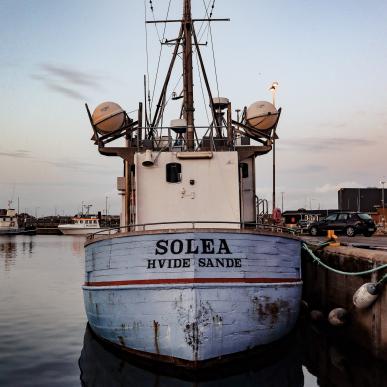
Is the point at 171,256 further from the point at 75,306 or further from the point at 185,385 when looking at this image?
the point at 75,306

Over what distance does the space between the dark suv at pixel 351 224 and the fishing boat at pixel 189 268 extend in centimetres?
1814

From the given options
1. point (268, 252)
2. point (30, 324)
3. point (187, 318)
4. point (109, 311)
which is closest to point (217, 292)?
point (187, 318)

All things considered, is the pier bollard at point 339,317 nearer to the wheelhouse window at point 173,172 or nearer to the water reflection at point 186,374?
the water reflection at point 186,374

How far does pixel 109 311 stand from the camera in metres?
10.2

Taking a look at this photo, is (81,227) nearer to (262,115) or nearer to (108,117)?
(108,117)

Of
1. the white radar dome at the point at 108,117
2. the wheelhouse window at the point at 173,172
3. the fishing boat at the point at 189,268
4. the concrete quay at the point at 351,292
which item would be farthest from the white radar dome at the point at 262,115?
the concrete quay at the point at 351,292

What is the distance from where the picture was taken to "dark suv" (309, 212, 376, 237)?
94.0 ft

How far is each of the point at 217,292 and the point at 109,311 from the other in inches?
98.6

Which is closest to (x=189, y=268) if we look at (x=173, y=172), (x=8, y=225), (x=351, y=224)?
(x=173, y=172)

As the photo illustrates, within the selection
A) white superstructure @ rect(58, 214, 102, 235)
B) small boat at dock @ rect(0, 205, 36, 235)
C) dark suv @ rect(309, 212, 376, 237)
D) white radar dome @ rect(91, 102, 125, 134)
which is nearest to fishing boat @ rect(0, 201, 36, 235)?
small boat at dock @ rect(0, 205, 36, 235)

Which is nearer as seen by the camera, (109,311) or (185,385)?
(185,385)

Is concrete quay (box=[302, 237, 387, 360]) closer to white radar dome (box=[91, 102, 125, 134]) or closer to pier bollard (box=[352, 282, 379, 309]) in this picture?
pier bollard (box=[352, 282, 379, 309])

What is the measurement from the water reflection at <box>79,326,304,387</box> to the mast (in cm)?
562

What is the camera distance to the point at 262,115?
1327 cm
